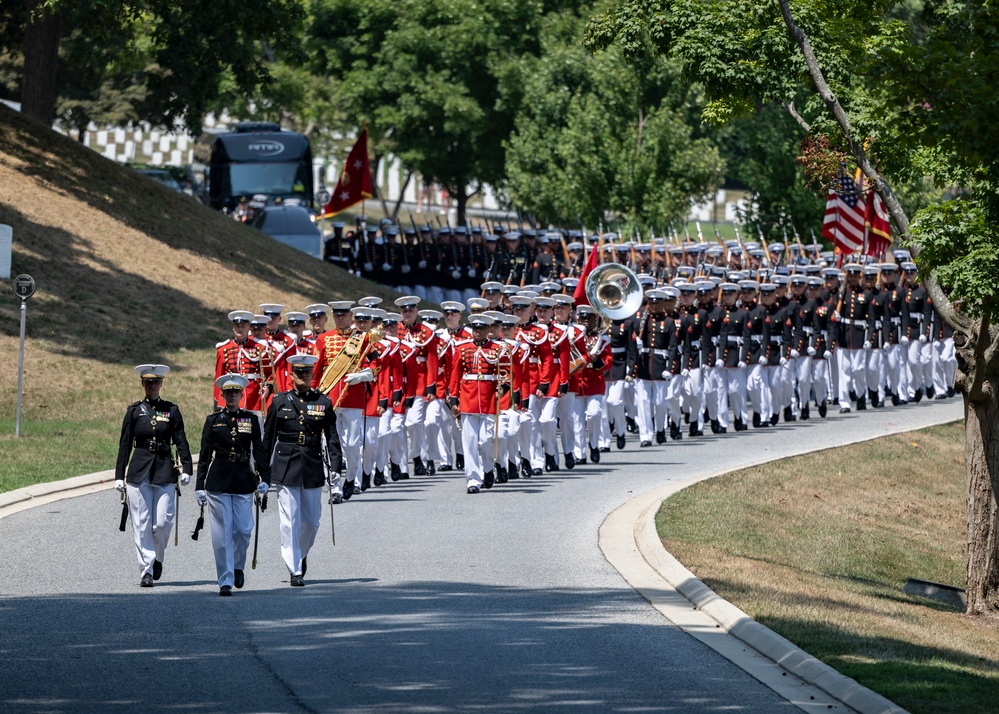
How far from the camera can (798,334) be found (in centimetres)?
2450

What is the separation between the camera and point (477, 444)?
17812 millimetres

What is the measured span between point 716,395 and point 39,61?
15.6m

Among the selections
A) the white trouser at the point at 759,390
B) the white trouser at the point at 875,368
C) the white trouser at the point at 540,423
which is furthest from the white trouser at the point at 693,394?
the white trouser at the point at 875,368

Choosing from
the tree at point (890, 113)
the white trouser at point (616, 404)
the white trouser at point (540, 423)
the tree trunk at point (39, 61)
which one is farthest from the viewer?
the tree trunk at point (39, 61)

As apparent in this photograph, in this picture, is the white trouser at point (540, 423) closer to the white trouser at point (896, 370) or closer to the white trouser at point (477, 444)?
the white trouser at point (477, 444)

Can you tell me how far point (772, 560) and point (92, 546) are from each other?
5867 millimetres

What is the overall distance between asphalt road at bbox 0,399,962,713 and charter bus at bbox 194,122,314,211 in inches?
1209

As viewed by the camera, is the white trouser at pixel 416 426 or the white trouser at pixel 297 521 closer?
the white trouser at pixel 297 521

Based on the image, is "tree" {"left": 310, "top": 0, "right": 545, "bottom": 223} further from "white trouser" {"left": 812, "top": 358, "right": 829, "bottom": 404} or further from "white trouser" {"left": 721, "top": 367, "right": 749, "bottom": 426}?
"white trouser" {"left": 721, "top": 367, "right": 749, "bottom": 426}

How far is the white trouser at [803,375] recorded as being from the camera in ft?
81.4

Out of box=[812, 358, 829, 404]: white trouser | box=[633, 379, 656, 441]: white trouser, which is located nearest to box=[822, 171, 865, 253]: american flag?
box=[812, 358, 829, 404]: white trouser

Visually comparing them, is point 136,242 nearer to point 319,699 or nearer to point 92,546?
point 92,546

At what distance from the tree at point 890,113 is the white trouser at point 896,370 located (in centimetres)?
1097

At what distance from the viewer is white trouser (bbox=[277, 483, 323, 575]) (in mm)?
12469
